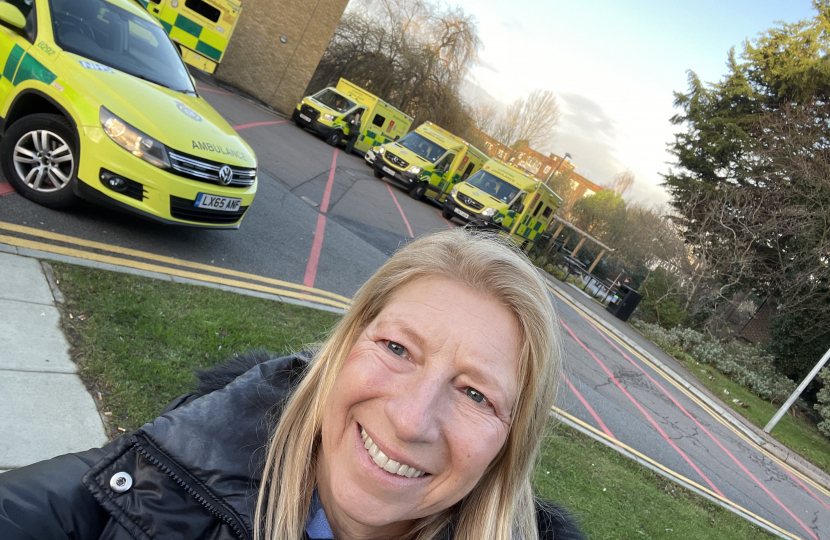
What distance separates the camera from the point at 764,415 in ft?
42.4

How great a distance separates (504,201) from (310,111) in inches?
319

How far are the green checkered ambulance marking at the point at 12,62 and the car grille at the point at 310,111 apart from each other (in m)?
15.0

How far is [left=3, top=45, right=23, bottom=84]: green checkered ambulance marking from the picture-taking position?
464cm

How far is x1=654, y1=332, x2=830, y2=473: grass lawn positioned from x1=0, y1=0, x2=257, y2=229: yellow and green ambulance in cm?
1309

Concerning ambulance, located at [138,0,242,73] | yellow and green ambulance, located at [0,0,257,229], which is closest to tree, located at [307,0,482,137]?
ambulance, located at [138,0,242,73]

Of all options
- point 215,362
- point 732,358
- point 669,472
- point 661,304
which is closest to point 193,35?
point 215,362

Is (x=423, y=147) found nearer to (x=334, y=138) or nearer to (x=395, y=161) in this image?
(x=395, y=161)

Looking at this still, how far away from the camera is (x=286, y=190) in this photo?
945 cm

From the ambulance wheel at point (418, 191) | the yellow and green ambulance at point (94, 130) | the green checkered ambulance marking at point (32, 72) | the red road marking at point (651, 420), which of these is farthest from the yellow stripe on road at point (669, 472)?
the ambulance wheel at point (418, 191)

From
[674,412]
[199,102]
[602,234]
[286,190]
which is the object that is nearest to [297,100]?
[286,190]

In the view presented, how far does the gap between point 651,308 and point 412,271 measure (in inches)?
837

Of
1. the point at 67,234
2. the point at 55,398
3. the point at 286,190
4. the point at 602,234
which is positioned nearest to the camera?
the point at 55,398

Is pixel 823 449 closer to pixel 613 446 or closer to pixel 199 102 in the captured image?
pixel 613 446

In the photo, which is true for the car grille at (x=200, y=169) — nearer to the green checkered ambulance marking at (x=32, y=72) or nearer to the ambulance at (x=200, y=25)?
the green checkered ambulance marking at (x=32, y=72)
